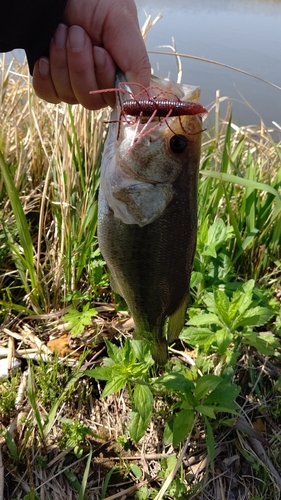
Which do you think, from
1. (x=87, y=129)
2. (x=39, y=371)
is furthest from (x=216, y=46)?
(x=39, y=371)

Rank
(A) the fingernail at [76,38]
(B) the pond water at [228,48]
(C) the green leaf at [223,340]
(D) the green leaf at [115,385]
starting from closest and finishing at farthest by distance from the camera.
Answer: (A) the fingernail at [76,38] → (D) the green leaf at [115,385] → (C) the green leaf at [223,340] → (B) the pond water at [228,48]

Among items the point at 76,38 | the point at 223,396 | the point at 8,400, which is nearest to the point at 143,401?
the point at 223,396

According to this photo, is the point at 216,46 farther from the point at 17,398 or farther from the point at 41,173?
the point at 17,398

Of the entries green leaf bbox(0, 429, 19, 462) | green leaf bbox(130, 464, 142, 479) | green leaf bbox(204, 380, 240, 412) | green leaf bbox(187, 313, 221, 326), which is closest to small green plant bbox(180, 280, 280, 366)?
green leaf bbox(187, 313, 221, 326)

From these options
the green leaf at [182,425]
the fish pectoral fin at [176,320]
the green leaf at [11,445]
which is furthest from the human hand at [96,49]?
the green leaf at [11,445]

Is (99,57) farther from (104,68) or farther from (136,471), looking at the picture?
(136,471)

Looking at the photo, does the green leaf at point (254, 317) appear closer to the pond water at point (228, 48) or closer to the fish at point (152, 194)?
the fish at point (152, 194)

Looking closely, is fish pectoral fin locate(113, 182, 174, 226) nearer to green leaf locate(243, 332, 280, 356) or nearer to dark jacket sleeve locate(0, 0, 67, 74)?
dark jacket sleeve locate(0, 0, 67, 74)
